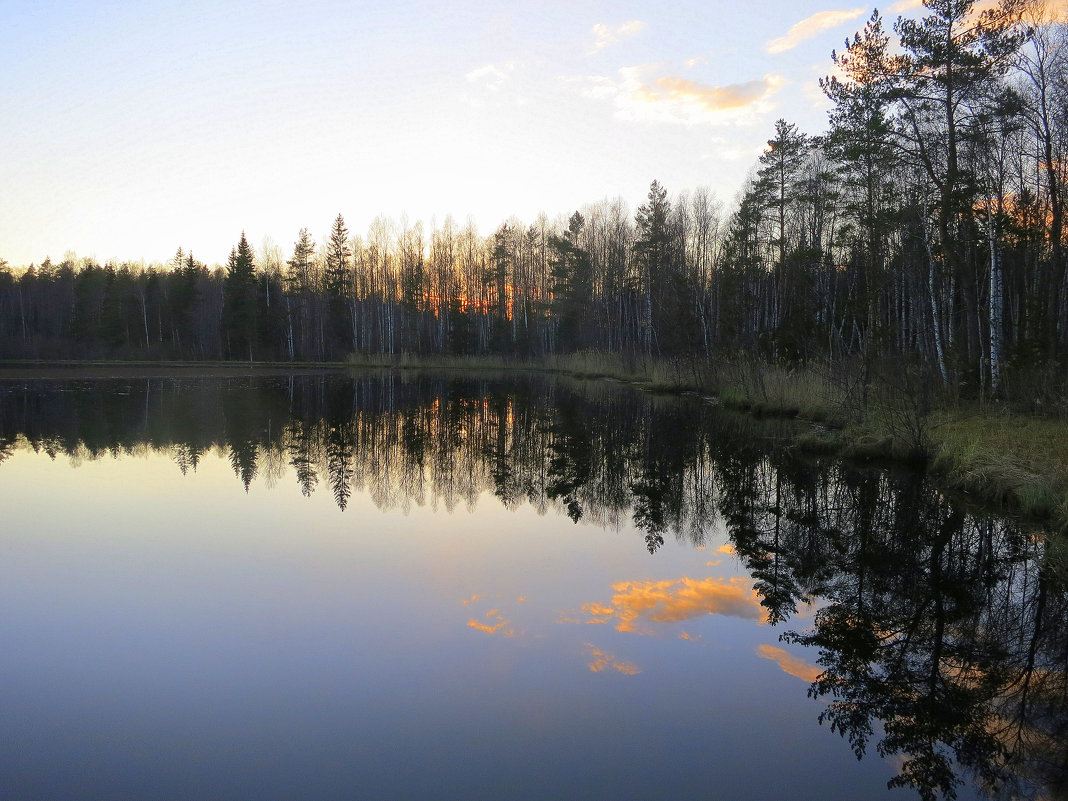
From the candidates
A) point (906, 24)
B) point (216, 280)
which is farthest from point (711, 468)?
point (216, 280)

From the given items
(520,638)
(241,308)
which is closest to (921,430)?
(520,638)

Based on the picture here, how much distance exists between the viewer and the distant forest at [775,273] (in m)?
15.1

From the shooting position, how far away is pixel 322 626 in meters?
4.98

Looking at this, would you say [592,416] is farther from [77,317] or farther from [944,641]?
[77,317]

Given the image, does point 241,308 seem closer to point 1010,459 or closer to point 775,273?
point 775,273

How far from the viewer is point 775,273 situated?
32.9m

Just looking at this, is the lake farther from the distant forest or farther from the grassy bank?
the distant forest

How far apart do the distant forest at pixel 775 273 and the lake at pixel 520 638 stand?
8.45 meters

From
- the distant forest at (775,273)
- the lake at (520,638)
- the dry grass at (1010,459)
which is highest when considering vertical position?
the distant forest at (775,273)

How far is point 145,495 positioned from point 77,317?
6546cm

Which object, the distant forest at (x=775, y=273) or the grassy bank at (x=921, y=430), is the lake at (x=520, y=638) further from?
the distant forest at (x=775, y=273)

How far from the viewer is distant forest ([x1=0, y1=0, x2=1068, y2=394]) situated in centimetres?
1508

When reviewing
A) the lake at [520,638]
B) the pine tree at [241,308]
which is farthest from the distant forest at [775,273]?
the lake at [520,638]

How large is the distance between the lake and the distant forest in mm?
8453
